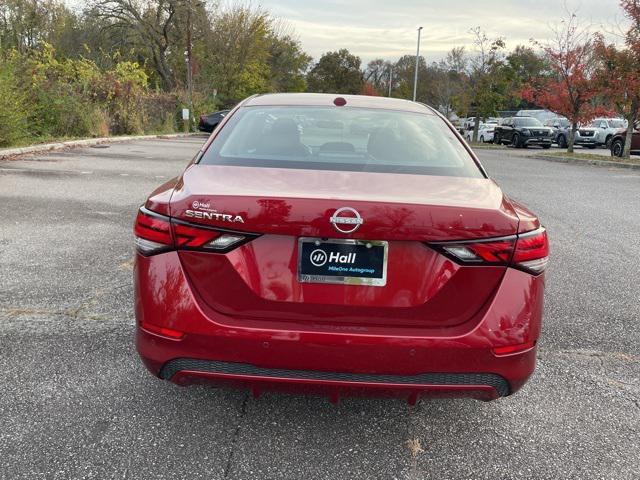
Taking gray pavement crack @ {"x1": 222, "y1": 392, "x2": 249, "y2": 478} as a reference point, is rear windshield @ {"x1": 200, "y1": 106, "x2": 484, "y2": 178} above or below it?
above

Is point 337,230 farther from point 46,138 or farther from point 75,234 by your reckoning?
point 46,138

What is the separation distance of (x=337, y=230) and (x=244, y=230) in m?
0.36

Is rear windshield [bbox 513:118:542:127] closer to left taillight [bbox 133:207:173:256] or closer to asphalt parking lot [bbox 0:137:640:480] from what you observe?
asphalt parking lot [bbox 0:137:640:480]

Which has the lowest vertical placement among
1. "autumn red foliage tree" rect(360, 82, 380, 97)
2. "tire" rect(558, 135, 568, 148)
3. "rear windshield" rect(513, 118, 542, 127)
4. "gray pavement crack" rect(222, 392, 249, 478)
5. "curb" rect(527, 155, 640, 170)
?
"gray pavement crack" rect(222, 392, 249, 478)

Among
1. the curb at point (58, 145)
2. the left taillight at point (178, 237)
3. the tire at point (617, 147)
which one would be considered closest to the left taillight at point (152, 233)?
the left taillight at point (178, 237)

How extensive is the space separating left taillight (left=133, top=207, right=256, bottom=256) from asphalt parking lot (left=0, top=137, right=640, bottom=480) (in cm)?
92

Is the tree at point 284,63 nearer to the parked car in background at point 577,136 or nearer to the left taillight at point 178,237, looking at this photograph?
the parked car in background at point 577,136

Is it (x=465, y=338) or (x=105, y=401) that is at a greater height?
(x=465, y=338)

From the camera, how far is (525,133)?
96.8 ft

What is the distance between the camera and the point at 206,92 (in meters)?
39.6

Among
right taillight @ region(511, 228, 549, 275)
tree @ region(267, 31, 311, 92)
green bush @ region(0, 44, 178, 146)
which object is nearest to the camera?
right taillight @ region(511, 228, 549, 275)

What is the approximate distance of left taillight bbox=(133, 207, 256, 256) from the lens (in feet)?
7.19

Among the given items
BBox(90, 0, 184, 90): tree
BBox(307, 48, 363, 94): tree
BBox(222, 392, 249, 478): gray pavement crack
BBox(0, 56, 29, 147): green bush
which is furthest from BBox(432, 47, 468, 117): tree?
BBox(307, 48, 363, 94): tree

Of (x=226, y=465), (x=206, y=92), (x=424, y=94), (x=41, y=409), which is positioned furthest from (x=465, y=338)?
(x=424, y=94)
